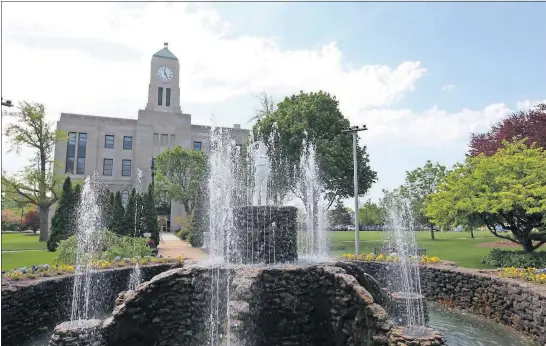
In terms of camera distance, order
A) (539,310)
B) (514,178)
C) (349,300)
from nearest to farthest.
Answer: (349,300)
(539,310)
(514,178)

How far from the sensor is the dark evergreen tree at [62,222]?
768 inches

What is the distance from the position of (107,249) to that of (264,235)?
29.5 ft

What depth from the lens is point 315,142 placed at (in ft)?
84.7

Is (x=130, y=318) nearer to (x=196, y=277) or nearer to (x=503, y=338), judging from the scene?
(x=196, y=277)

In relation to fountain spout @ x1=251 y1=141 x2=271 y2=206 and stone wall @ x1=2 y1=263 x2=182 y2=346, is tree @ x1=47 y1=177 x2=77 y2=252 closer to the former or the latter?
stone wall @ x1=2 y1=263 x2=182 y2=346

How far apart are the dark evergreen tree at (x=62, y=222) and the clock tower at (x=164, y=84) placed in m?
25.2

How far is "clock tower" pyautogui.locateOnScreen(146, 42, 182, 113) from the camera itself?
44875 mm

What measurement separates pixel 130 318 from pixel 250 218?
10.9 ft

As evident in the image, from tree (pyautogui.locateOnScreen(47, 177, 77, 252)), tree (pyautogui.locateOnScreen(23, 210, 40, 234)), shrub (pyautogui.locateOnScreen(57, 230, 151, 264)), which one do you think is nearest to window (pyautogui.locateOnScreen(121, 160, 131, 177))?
tree (pyautogui.locateOnScreen(23, 210, 40, 234))

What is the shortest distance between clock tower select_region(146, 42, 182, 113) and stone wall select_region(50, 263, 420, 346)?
3948 centimetres

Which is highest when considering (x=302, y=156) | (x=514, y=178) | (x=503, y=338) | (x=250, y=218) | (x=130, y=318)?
(x=302, y=156)

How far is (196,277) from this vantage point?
804 cm

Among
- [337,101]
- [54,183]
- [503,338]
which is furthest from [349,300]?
[54,183]

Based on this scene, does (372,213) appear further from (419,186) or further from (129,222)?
(129,222)
